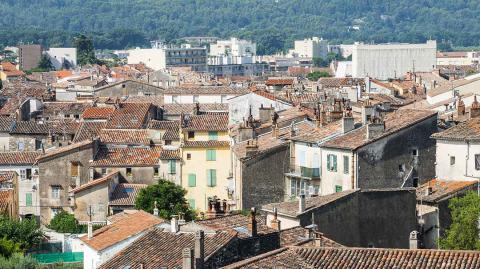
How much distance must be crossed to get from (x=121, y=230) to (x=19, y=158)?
2930 centimetres

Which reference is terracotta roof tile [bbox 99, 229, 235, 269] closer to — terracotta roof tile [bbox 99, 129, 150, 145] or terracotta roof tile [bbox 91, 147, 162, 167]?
terracotta roof tile [bbox 91, 147, 162, 167]

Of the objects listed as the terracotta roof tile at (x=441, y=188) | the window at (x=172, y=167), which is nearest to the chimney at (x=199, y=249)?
the terracotta roof tile at (x=441, y=188)

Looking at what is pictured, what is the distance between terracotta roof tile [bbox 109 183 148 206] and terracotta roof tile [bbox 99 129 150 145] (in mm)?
6202

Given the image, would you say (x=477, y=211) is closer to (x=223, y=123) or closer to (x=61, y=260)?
(x=61, y=260)

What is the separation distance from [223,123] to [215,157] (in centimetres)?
425

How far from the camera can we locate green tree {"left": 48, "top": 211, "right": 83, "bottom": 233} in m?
54.9

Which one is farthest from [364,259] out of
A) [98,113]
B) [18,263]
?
[98,113]

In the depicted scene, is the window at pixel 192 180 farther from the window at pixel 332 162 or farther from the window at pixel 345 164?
the window at pixel 345 164

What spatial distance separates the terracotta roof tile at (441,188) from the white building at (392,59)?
12518 centimetres

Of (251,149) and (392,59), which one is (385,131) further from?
(392,59)

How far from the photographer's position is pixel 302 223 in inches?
1382

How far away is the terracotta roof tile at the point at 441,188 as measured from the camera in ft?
130

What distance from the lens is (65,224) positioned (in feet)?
181

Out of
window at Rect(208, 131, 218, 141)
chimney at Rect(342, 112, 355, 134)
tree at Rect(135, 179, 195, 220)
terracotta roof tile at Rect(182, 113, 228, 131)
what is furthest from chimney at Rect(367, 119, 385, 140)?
terracotta roof tile at Rect(182, 113, 228, 131)
